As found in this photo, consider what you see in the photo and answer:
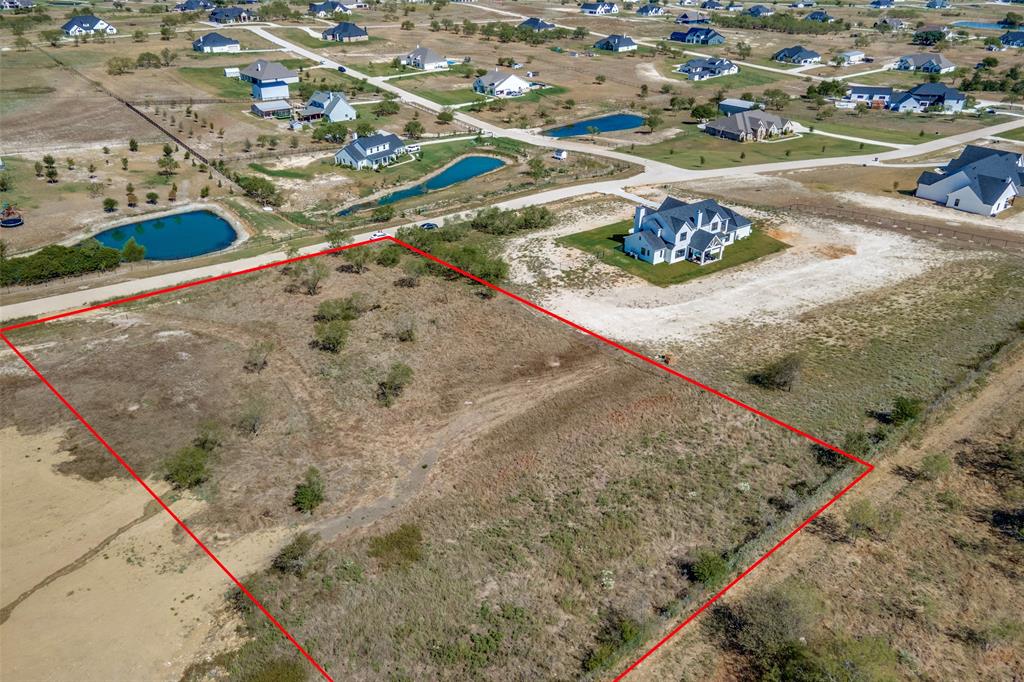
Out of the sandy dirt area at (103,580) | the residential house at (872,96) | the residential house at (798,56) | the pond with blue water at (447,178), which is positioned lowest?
the sandy dirt area at (103,580)

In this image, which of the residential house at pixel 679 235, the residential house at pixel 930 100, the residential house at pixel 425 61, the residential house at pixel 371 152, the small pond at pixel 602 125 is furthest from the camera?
the residential house at pixel 425 61

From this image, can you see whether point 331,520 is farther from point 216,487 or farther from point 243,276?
point 243,276

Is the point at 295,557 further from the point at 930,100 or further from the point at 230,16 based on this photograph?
the point at 230,16

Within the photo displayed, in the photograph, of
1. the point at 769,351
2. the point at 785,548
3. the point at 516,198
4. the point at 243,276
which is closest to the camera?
the point at 785,548

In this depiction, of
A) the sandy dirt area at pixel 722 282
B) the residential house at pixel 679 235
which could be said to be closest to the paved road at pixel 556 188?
the sandy dirt area at pixel 722 282

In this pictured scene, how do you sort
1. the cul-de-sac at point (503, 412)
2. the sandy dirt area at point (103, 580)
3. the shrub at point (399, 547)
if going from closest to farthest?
the sandy dirt area at point (103, 580) < the cul-de-sac at point (503, 412) < the shrub at point (399, 547)

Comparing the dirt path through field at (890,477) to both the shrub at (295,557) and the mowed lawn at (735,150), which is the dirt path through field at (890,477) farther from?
the mowed lawn at (735,150)

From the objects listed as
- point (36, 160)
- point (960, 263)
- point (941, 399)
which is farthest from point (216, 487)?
point (36, 160)

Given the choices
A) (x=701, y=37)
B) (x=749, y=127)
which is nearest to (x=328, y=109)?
(x=749, y=127)
